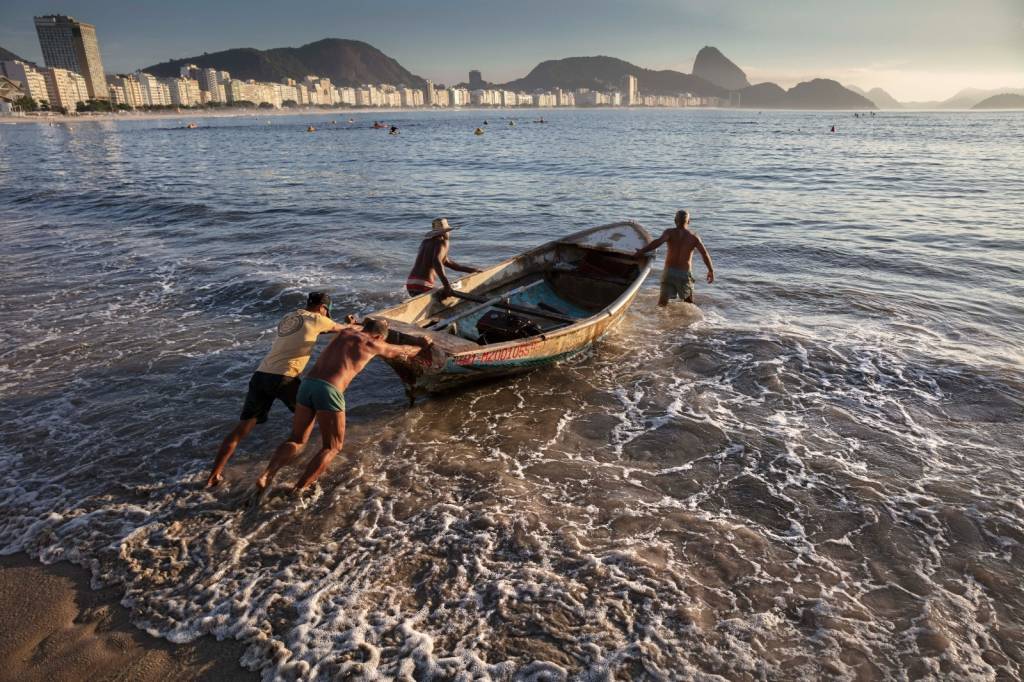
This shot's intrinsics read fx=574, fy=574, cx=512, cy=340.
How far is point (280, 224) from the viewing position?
2236 centimetres

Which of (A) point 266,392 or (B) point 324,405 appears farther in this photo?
(A) point 266,392

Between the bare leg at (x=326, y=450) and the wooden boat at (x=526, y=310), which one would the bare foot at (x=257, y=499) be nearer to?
the bare leg at (x=326, y=450)

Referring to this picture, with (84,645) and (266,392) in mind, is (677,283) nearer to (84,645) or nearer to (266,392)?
(266,392)

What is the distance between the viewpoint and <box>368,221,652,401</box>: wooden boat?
7.80m

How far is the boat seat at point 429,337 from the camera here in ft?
24.8

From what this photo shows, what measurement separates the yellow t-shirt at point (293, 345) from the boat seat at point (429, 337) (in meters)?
1.11

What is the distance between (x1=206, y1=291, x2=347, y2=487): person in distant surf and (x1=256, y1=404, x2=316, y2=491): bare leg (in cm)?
36

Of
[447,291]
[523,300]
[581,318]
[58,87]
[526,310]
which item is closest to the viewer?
[526,310]

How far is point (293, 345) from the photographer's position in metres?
6.61

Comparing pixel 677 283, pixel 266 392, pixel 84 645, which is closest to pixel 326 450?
pixel 266 392

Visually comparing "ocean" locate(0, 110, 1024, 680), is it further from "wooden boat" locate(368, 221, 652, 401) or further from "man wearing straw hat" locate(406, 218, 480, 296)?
"man wearing straw hat" locate(406, 218, 480, 296)

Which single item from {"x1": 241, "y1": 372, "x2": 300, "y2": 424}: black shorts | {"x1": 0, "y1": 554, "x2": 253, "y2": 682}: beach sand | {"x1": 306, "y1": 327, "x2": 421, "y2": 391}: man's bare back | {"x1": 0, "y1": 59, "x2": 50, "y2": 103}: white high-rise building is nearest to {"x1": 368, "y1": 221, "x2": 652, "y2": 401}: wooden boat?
{"x1": 306, "y1": 327, "x2": 421, "y2": 391}: man's bare back

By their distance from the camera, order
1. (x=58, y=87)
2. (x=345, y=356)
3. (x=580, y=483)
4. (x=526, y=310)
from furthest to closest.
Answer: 1. (x=58, y=87)
2. (x=526, y=310)
3. (x=580, y=483)
4. (x=345, y=356)

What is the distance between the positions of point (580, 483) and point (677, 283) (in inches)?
260
